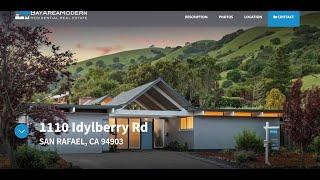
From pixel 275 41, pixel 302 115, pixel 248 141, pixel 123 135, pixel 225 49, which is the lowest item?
pixel 248 141

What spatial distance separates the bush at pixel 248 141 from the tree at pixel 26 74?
3.49 meters

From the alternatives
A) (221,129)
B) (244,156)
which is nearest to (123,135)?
(244,156)

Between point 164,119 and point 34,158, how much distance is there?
4.37 meters

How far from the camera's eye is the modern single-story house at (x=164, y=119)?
10.9 meters

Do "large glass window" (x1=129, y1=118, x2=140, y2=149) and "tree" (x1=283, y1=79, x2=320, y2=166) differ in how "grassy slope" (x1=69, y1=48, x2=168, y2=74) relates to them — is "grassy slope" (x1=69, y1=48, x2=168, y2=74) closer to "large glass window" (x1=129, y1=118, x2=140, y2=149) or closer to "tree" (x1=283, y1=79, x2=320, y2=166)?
"large glass window" (x1=129, y1=118, x2=140, y2=149)

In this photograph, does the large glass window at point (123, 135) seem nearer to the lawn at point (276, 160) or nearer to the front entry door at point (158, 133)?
the front entry door at point (158, 133)

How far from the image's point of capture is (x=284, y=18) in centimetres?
1005

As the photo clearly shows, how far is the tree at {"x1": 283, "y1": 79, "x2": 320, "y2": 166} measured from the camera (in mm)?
11320

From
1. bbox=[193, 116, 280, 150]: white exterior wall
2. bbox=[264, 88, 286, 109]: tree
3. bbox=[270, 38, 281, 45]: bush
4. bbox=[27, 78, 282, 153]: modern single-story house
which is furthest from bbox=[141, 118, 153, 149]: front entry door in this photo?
bbox=[270, 38, 281, 45]: bush

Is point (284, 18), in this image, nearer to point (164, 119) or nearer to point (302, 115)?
point (302, 115)

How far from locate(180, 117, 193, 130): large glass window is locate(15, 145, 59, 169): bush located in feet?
14.7

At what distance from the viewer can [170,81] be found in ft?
41.1

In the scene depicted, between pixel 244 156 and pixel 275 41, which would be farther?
pixel 244 156
